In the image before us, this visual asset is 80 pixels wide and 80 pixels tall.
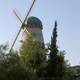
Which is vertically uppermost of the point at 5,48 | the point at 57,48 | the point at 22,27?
the point at 22,27

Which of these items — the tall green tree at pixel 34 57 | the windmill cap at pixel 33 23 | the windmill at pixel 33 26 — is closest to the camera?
the tall green tree at pixel 34 57

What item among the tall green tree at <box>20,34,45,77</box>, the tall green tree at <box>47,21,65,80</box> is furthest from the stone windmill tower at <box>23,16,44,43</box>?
the tall green tree at <box>20,34,45,77</box>

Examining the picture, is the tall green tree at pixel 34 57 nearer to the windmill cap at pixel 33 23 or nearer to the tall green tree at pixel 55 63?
the tall green tree at pixel 55 63

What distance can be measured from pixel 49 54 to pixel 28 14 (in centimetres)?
1547

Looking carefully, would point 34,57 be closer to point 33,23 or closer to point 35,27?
point 35,27

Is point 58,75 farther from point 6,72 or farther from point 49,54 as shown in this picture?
point 6,72

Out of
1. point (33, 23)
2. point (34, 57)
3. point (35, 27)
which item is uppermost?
point (33, 23)

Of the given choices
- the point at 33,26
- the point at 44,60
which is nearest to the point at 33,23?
the point at 33,26

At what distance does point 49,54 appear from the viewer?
61.5m

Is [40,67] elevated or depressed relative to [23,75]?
elevated

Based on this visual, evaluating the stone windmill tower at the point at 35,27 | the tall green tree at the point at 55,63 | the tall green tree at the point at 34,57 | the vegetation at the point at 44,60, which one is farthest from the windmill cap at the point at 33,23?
the tall green tree at the point at 34,57

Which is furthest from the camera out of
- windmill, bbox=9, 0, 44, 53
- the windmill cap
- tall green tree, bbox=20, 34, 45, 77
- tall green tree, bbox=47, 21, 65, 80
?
the windmill cap

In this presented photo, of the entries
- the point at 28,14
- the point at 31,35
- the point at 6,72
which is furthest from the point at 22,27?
the point at 6,72

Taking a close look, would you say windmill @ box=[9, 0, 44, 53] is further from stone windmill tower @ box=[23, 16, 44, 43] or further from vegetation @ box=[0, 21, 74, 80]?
vegetation @ box=[0, 21, 74, 80]
